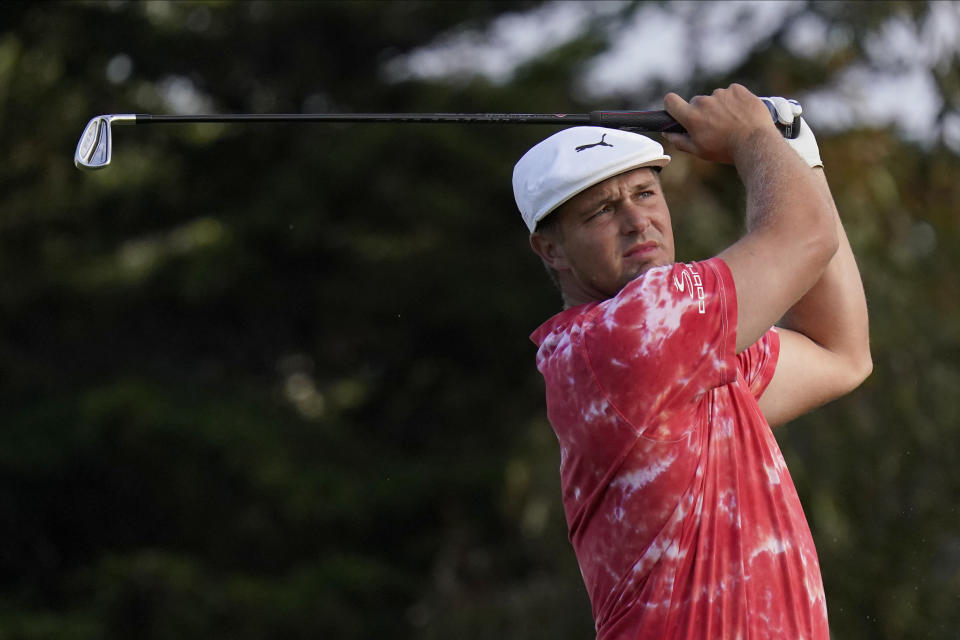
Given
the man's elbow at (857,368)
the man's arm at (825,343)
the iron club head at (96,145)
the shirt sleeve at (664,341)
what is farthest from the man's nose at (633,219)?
the iron club head at (96,145)

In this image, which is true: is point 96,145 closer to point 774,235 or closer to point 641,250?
point 641,250

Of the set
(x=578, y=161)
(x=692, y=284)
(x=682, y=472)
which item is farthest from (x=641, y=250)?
(x=682, y=472)

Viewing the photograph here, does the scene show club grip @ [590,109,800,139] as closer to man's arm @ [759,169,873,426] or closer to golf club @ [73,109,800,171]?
golf club @ [73,109,800,171]

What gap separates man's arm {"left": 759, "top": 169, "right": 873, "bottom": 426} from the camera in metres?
2.80

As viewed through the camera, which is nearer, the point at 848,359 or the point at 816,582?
the point at 816,582

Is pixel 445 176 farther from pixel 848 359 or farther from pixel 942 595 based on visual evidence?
pixel 848 359

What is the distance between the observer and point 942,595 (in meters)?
7.36

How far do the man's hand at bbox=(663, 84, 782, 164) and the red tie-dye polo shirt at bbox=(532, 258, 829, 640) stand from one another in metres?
0.31

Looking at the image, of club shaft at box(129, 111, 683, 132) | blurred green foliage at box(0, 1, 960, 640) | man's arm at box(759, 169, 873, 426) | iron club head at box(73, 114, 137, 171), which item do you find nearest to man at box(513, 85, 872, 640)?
club shaft at box(129, 111, 683, 132)

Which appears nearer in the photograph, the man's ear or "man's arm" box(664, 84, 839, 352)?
"man's arm" box(664, 84, 839, 352)

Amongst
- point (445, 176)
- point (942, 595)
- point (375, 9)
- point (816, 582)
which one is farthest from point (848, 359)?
point (375, 9)

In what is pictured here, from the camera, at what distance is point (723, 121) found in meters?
2.55

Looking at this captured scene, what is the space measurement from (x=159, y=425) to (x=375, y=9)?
4281 millimetres

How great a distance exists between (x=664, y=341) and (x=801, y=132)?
0.74 metres
